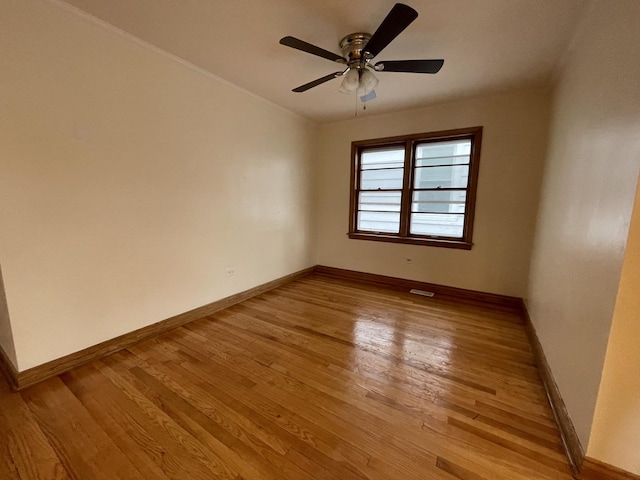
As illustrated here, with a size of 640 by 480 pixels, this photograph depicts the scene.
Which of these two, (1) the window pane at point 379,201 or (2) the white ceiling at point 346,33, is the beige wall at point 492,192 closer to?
(2) the white ceiling at point 346,33

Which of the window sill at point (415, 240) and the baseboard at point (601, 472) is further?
the window sill at point (415, 240)

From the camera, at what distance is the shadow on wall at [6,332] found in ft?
5.63

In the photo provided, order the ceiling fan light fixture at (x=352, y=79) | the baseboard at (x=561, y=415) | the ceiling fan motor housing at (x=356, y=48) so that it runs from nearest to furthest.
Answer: the baseboard at (x=561, y=415) < the ceiling fan motor housing at (x=356, y=48) < the ceiling fan light fixture at (x=352, y=79)

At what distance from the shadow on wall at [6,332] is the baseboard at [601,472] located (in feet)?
10.8

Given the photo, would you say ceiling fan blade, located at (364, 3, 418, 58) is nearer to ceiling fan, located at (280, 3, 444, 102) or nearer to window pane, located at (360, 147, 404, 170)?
ceiling fan, located at (280, 3, 444, 102)

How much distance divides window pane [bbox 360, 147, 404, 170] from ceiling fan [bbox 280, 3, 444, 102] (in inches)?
71.3

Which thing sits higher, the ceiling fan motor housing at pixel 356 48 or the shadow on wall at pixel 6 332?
the ceiling fan motor housing at pixel 356 48

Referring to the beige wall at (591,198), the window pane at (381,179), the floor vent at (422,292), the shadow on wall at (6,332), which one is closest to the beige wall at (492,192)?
the floor vent at (422,292)

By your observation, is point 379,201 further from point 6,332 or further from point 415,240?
point 6,332

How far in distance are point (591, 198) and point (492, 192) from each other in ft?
6.51

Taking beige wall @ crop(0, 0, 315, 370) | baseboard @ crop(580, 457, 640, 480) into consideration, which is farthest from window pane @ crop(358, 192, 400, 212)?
baseboard @ crop(580, 457, 640, 480)

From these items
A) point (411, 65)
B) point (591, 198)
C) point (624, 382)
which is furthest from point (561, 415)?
point (411, 65)

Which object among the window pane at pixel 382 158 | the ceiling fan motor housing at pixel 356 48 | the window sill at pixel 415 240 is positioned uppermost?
the ceiling fan motor housing at pixel 356 48

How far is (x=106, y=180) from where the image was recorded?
2047mm
